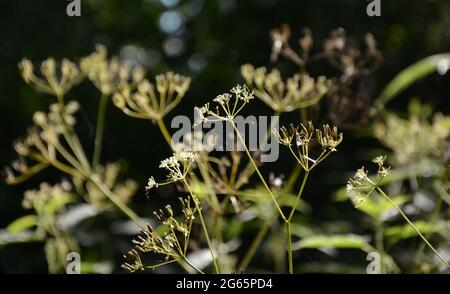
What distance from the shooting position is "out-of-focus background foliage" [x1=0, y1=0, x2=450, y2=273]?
243cm

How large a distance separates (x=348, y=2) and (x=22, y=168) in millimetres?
2214

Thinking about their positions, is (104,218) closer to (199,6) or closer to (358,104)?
(358,104)

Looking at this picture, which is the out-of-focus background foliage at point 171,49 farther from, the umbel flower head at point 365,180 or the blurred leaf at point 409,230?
the umbel flower head at point 365,180

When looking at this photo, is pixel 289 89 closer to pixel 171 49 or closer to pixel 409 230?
pixel 409 230

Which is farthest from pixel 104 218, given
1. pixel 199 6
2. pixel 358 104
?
pixel 199 6

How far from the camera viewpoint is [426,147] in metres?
1.23

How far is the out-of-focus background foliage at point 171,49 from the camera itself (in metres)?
2.43

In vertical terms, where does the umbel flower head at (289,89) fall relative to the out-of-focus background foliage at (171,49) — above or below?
below

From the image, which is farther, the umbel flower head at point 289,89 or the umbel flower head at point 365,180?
the umbel flower head at point 289,89

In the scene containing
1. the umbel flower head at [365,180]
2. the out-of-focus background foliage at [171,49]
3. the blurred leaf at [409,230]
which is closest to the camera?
the umbel flower head at [365,180]

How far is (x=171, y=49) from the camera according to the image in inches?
137

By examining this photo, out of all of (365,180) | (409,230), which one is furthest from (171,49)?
(365,180)

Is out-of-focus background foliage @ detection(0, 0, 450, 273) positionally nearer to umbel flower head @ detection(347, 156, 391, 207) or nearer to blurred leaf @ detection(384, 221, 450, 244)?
blurred leaf @ detection(384, 221, 450, 244)

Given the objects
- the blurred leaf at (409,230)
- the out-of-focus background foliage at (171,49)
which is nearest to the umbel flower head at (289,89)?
the blurred leaf at (409,230)
